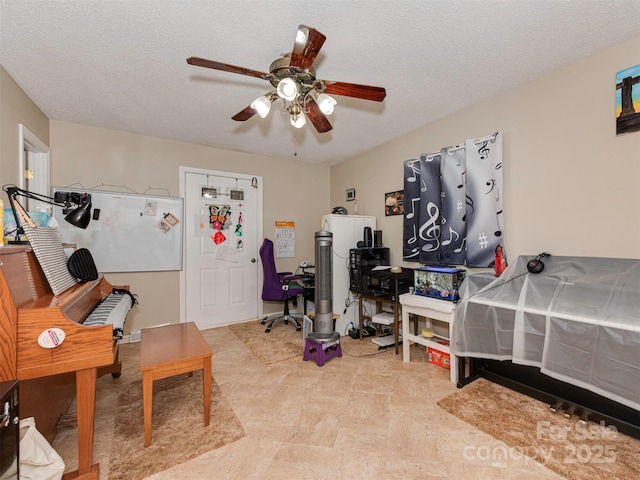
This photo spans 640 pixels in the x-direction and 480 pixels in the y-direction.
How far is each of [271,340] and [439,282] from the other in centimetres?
198

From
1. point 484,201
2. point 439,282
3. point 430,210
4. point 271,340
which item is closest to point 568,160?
point 484,201

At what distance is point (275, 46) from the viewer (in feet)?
5.92

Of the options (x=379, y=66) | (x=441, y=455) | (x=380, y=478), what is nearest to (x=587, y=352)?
(x=441, y=455)

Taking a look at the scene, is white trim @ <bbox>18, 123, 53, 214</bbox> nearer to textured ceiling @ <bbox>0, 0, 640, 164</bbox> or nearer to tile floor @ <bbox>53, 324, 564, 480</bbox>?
textured ceiling @ <bbox>0, 0, 640, 164</bbox>

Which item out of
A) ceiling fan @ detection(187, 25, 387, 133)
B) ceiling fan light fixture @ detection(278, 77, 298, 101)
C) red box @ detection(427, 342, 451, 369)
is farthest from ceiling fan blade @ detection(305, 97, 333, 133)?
red box @ detection(427, 342, 451, 369)

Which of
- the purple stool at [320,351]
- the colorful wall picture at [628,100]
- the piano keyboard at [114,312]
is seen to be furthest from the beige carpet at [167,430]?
the colorful wall picture at [628,100]

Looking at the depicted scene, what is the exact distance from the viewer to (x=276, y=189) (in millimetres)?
4238

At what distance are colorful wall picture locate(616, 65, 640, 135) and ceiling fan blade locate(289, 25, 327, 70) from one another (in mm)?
1958

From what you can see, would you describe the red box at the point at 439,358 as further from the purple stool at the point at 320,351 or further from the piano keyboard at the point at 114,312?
the piano keyboard at the point at 114,312

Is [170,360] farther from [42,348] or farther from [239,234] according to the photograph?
[239,234]

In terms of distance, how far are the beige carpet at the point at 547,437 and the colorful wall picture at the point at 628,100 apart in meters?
1.86

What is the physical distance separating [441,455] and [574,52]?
2692 mm

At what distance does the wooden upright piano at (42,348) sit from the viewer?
3.91 feet

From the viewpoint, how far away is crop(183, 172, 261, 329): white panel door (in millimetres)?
3631
